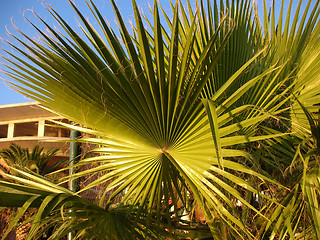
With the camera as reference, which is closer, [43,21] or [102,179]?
[43,21]

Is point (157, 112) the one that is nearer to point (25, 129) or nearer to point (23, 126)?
point (23, 126)

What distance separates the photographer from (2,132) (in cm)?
1764

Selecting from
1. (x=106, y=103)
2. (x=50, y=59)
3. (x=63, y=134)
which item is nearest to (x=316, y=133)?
(x=106, y=103)

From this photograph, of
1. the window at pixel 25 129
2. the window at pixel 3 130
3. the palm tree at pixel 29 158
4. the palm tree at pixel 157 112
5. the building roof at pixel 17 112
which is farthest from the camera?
the window at pixel 3 130

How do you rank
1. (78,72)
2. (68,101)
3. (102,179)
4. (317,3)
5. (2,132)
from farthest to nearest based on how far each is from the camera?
(2,132)
(317,3)
(102,179)
(68,101)
(78,72)

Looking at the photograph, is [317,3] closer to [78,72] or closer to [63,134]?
[78,72]

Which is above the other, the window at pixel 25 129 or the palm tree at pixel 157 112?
the window at pixel 25 129

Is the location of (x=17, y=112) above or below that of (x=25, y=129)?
above

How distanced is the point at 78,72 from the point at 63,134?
44.1 feet

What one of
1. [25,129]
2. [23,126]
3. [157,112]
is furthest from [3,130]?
[157,112]

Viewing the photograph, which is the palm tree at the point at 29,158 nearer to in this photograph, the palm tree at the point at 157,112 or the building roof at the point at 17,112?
the building roof at the point at 17,112

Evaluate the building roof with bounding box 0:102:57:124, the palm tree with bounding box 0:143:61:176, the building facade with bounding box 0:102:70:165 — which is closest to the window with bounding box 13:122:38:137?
the building facade with bounding box 0:102:70:165

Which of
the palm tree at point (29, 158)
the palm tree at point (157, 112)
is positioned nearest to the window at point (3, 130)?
the palm tree at point (29, 158)

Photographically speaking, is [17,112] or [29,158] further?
[17,112]
